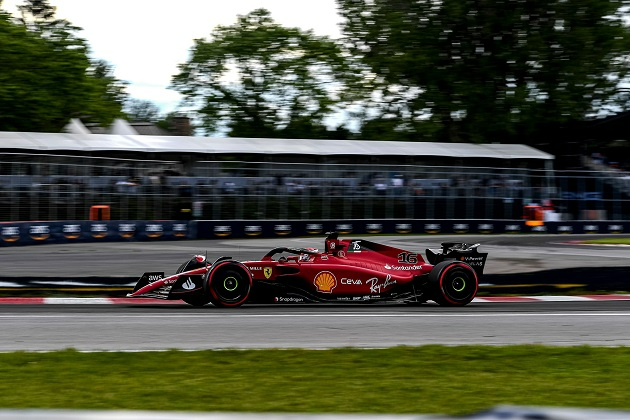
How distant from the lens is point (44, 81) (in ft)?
149

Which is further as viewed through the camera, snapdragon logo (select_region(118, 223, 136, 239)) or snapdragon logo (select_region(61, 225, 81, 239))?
snapdragon logo (select_region(118, 223, 136, 239))

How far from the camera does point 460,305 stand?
14.5m

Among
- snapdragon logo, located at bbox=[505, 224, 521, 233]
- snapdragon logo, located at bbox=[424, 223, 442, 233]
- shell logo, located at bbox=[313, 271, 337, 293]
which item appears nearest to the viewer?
shell logo, located at bbox=[313, 271, 337, 293]

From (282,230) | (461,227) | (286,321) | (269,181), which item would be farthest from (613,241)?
(286,321)

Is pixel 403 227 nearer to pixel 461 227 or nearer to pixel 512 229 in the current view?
pixel 461 227

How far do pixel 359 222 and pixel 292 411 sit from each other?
21.5 metres

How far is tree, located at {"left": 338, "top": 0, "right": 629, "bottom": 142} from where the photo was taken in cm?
3728

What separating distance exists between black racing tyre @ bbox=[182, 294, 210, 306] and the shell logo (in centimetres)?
155

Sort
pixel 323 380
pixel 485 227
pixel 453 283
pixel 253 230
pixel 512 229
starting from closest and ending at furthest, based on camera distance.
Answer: pixel 323 380 → pixel 453 283 → pixel 253 230 → pixel 485 227 → pixel 512 229

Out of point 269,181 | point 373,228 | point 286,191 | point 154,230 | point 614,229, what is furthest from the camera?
point 614,229

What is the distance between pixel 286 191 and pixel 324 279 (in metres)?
13.5

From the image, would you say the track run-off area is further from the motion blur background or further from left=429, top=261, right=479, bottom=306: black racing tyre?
the motion blur background

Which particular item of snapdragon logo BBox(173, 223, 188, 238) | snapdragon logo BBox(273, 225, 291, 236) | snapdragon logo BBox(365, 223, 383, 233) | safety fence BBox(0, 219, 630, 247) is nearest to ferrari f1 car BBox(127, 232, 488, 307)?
safety fence BBox(0, 219, 630, 247)

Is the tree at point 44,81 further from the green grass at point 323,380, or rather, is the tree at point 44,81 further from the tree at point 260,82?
the green grass at point 323,380
